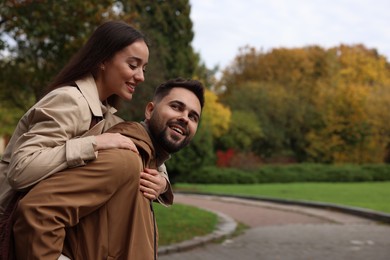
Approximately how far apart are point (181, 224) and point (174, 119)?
9.62m

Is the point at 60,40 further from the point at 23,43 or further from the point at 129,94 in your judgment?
the point at 129,94

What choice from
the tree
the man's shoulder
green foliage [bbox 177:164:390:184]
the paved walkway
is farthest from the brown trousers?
green foliage [bbox 177:164:390:184]

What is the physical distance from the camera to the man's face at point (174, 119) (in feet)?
7.13

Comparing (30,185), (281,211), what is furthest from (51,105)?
(281,211)

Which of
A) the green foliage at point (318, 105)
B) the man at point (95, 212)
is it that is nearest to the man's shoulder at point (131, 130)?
the man at point (95, 212)

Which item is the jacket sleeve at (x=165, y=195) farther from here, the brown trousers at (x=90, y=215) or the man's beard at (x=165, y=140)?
the brown trousers at (x=90, y=215)

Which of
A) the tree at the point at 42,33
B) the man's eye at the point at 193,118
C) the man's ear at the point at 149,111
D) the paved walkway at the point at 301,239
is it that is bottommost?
the paved walkway at the point at 301,239

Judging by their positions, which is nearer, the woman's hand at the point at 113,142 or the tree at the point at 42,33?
the woman's hand at the point at 113,142

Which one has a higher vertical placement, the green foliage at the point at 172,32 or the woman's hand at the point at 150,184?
the green foliage at the point at 172,32

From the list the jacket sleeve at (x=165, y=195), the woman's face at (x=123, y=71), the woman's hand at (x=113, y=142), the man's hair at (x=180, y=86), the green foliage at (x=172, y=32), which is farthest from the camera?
the green foliage at (x=172, y=32)

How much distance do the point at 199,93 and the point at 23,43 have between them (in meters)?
9.27

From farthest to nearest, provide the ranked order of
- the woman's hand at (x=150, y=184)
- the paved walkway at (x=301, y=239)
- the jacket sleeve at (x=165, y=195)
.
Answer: the paved walkway at (x=301, y=239) < the jacket sleeve at (x=165, y=195) < the woman's hand at (x=150, y=184)

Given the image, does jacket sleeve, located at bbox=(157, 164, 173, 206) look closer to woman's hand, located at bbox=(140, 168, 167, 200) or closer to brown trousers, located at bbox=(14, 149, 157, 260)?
woman's hand, located at bbox=(140, 168, 167, 200)

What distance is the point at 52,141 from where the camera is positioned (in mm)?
1856
